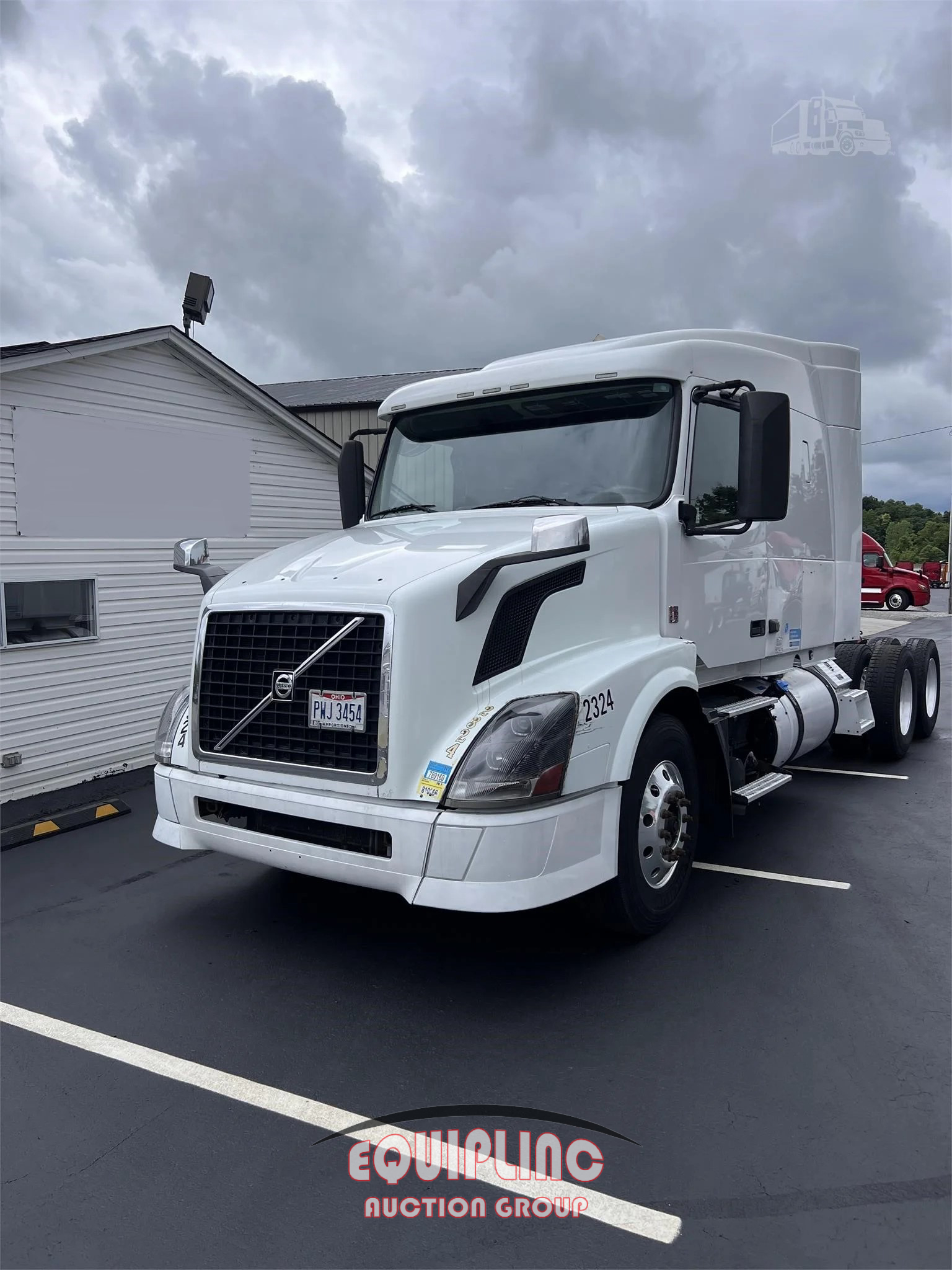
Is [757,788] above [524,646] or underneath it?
underneath

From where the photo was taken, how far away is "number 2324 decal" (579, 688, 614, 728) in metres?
3.80

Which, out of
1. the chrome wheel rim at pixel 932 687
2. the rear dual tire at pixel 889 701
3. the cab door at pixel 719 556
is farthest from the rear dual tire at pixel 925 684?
the cab door at pixel 719 556

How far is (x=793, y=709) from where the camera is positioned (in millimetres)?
6328

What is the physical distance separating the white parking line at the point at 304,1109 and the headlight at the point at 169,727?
4.18ft

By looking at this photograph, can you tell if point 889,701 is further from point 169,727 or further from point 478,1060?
point 169,727

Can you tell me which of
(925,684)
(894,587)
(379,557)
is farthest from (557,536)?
(894,587)

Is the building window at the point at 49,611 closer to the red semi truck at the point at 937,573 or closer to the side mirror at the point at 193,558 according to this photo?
the side mirror at the point at 193,558

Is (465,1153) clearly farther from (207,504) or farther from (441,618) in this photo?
(207,504)

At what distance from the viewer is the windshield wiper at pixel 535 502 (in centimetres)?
478

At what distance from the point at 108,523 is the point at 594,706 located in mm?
5757

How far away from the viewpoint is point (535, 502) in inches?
A: 191

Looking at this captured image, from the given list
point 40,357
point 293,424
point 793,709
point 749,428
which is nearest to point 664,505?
point 749,428

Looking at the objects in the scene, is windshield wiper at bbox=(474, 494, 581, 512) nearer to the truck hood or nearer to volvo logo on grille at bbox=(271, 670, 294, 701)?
the truck hood

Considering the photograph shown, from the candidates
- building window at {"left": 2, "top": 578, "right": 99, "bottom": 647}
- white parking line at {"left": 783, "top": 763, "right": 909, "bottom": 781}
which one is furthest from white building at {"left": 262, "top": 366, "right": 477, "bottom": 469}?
white parking line at {"left": 783, "top": 763, "right": 909, "bottom": 781}
